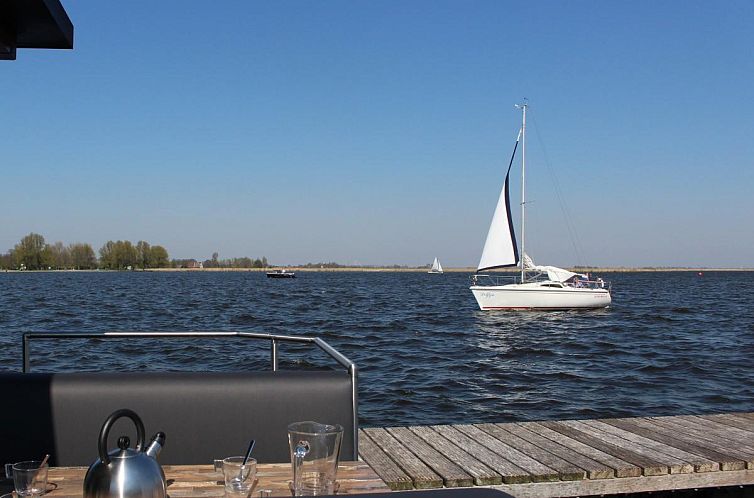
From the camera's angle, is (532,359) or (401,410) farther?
(532,359)

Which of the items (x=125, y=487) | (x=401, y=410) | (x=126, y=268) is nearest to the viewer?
(x=125, y=487)

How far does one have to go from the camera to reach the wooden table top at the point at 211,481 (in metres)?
2.08

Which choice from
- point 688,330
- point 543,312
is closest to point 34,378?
point 688,330

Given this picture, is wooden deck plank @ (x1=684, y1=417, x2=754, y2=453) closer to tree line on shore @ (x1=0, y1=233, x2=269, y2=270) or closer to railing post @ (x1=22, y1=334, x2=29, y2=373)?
railing post @ (x1=22, y1=334, x2=29, y2=373)

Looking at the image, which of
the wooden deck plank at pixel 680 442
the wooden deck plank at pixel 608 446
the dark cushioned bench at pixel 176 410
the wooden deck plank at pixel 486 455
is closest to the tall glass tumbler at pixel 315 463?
the dark cushioned bench at pixel 176 410

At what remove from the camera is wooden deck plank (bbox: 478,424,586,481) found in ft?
13.1

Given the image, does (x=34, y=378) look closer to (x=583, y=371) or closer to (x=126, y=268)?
(x=583, y=371)

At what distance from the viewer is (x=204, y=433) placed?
10.2 feet

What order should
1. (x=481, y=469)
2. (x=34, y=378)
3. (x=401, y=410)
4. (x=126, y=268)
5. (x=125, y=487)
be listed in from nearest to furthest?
(x=125, y=487) < (x=34, y=378) < (x=481, y=469) < (x=401, y=410) < (x=126, y=268)

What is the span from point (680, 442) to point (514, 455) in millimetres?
1168

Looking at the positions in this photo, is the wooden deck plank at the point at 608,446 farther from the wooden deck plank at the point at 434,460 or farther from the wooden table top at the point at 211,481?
the wooden table top at the point at 211,481

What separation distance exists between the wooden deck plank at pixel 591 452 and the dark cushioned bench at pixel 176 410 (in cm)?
175

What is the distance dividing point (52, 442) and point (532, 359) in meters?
13.3

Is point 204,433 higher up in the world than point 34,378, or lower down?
lower down
